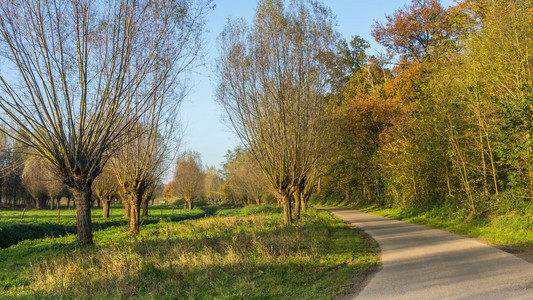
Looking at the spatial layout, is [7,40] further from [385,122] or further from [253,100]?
[385,122]

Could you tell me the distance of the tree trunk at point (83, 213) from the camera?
454 inches

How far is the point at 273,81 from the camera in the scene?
48.2 feet

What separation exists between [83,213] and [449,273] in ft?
34.7

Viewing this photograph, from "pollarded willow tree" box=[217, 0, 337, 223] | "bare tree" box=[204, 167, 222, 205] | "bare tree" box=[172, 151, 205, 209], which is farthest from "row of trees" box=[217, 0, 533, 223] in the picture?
"bare tree" box=[204, 167, 222, 205]

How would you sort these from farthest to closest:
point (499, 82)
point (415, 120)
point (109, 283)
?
point (415, 120), point (499, 82), point (109, 283)

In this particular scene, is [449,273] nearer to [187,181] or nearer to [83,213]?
[83,213]

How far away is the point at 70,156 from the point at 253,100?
280 inches

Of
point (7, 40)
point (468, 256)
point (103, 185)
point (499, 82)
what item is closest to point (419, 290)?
point (468, 256)

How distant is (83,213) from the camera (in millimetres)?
11703

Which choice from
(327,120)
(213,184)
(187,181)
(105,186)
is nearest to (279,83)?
(327,120)

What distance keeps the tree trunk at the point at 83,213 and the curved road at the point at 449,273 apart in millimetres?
9159

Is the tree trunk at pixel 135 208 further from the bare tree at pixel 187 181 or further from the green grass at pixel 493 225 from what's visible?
the bare tree at pixel 187 181

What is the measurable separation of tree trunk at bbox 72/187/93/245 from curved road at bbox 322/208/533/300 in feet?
30.0

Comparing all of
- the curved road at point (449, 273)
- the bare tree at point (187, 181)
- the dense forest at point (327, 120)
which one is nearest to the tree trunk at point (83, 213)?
the dense forest at point (327, 120)
